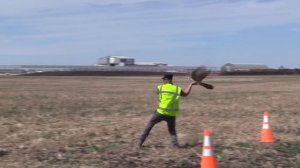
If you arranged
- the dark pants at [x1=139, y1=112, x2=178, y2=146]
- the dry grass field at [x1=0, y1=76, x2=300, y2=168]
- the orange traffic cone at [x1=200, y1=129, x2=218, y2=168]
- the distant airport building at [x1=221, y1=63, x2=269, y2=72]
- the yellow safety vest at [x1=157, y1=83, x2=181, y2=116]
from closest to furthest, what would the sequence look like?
the orange traffic cone at [x1=200, y1=129, x2=218, y2=168] < the dry grass field at [x1=0, y1=76, x2=300, y2=168] < the yellow safety vest at [x1=157, y1=83, x2=181, y2=116] < the dark pants at [x1=139, y1=112, x2=178, y2=146] < the distant airport building at [x1=221, y1=63, x2=269, y2=72]

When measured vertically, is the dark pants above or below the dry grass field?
above

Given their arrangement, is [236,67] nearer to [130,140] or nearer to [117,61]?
[117,61]

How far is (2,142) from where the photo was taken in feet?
39.0

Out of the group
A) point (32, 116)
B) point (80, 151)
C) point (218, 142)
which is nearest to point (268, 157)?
point (218, 142)

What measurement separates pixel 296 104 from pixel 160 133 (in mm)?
11401

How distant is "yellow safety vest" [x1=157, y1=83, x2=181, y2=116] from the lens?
37.0 ft

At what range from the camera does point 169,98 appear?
446 inches

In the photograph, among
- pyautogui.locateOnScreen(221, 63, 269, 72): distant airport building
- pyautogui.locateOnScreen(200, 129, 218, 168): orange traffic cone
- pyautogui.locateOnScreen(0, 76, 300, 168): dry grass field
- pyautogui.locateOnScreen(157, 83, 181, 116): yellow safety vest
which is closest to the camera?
pyautogui.locateOnScreen(200, 129, 218, 168): orange traffic cone

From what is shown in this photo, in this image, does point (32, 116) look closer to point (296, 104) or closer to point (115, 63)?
point (296, 104)

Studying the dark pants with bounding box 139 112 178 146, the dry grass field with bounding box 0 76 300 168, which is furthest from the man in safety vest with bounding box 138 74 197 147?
the dry grass field with bounding box 0 76 300 168

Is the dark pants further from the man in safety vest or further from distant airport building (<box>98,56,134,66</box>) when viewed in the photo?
distant airport building (<box>98,56,134,66</box>)

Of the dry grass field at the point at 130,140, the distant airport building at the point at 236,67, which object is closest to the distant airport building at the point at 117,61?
the distant airport building at the point at 236,67

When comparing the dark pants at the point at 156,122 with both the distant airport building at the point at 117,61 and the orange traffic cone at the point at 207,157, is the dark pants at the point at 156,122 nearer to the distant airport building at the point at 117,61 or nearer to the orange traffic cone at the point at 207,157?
the orange traffic cone at the point at 207,157

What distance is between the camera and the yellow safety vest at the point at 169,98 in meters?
11.3
